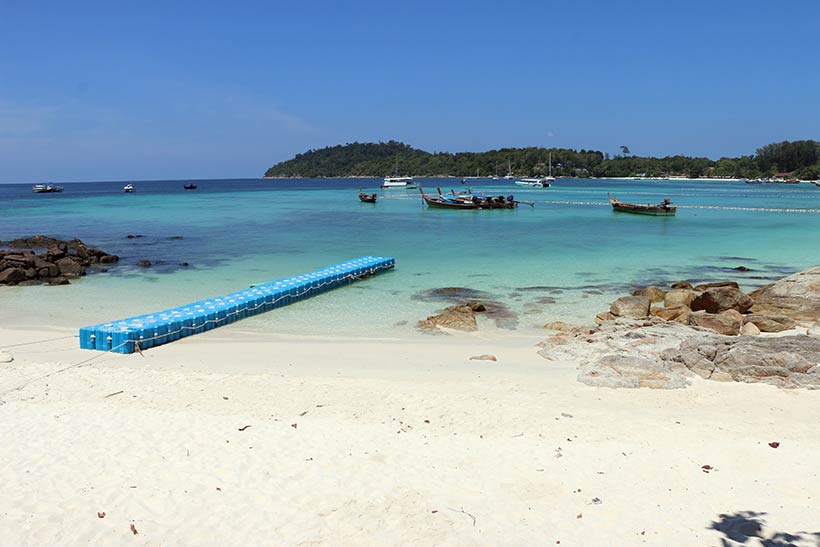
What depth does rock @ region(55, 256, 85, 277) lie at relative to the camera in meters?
21.3

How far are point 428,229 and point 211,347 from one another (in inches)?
1170

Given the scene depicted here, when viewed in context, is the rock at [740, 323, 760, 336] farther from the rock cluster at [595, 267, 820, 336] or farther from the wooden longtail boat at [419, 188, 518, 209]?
the wooden longtail boat at [419, 188, 518, 209]

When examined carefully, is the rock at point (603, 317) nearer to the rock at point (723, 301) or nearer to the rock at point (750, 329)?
the rock at point (723, 301)

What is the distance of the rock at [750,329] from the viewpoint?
11.8 meters

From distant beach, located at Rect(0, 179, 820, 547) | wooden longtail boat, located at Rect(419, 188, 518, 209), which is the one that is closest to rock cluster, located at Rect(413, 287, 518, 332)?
distant beach, located at Rect(0, 179, 820, 547)

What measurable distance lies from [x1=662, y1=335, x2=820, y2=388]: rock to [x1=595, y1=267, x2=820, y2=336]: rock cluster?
2065 millimetres

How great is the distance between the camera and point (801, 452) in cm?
658

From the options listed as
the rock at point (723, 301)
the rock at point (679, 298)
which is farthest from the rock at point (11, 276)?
the rock at point (723, 301)

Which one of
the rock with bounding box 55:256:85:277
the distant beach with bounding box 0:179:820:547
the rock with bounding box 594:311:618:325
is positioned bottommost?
the rock with bounding box 594:311:618:325

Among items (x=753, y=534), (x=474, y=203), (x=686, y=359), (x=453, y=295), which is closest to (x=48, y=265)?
(x=453, y=295)

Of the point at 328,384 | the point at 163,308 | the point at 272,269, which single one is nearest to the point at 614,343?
the point at 328,384

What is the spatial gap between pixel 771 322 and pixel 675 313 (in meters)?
1.91

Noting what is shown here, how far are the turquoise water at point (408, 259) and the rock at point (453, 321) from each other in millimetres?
451

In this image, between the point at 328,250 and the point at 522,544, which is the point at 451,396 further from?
the point at 328,250
